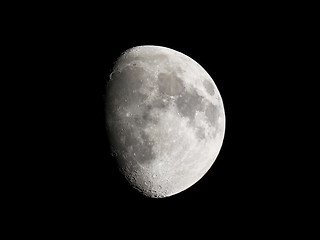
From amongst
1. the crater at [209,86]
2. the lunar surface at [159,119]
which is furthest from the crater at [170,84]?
the crater at [209,86]

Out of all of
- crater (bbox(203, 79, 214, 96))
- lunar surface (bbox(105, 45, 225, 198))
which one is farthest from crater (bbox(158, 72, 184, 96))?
crater (bbox(203, 79, 214, 96))

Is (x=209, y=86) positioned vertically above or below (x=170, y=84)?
above

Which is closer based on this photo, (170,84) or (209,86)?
(170,84)

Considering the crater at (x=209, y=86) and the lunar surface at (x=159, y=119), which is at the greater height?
the crater at (x=209, y=86)

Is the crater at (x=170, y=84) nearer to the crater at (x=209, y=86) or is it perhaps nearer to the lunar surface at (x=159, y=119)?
the lunar surface at (x=159, y=119)

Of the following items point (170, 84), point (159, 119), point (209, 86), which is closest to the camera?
point (159, 119)

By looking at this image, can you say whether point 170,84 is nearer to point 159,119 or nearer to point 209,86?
point 159,119

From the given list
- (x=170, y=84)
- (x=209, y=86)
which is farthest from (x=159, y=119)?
(x=209, y=86)
